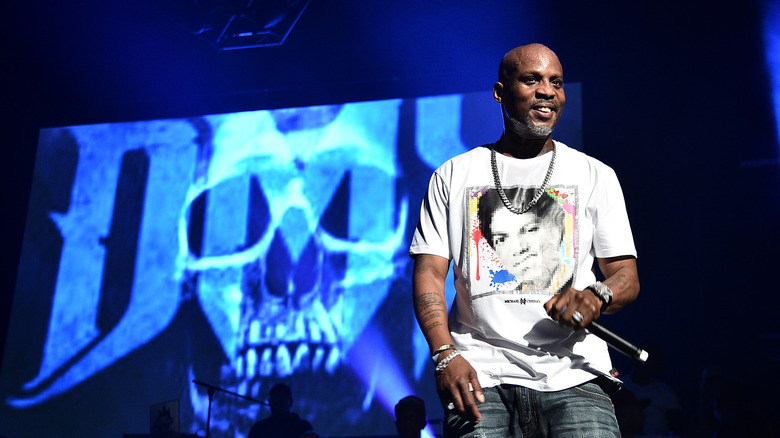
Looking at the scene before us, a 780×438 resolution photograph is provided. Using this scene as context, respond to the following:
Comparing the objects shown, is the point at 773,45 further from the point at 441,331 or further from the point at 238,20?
the point at 441,331

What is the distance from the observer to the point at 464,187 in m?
1.67

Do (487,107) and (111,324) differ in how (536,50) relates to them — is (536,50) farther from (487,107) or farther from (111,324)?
(111,324)

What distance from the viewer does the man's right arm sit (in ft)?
4.53

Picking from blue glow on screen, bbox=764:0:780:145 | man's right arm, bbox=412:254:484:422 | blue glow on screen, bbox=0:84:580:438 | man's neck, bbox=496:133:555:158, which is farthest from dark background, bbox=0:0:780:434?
man's right arm, bbox=412:254:484:422

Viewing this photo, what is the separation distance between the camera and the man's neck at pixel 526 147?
1.72 meters

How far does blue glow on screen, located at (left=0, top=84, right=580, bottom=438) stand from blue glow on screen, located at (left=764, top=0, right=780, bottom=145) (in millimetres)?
1669

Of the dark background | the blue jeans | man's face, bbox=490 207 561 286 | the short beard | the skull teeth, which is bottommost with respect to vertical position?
the skull teeth

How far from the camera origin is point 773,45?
562cm

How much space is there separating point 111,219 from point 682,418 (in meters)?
5.37

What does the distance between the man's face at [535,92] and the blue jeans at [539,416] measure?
639 mm

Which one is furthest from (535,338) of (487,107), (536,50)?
(487,107)

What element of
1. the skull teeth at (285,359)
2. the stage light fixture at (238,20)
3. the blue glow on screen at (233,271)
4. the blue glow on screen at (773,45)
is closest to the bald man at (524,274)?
the blue glow on screen at (233,271)

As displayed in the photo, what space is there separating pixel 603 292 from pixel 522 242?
24 cm

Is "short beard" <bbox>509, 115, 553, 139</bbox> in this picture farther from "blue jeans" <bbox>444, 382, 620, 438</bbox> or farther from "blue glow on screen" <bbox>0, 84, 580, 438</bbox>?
"blue glow on screen" <bbox>0, 84, 580, 438</bbox>
